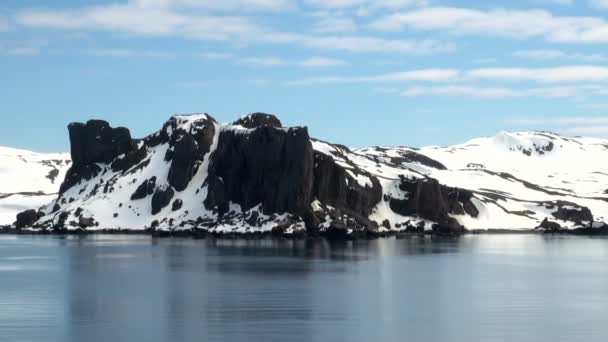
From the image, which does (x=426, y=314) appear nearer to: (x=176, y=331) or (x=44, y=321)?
(x=176, y=331)

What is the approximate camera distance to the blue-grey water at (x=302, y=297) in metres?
59.8

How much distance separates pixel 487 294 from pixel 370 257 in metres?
51.0

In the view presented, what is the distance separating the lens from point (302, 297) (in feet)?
259

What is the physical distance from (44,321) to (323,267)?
53610mm

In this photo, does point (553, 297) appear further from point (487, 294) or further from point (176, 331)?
point (176, 331)

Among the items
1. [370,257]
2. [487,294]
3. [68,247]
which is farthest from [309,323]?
[68,247]

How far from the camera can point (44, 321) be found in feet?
211

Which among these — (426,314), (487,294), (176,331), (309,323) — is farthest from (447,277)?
(176,331)

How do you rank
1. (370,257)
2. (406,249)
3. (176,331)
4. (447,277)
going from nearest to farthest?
(176,331) → (447,277) → (370,257) → (406,249)

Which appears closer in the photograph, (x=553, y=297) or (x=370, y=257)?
(x=553, y=297)

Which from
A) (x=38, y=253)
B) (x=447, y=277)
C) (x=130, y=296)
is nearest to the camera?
(x=130, y=296)

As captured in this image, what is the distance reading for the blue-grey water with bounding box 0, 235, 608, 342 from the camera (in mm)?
59812

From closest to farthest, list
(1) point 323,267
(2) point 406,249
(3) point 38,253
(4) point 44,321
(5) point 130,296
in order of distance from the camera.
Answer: (4) point 44,321 → (5) point 130,296 → (1) point 323,267 → (3) point 38,253 → (2) point 406,249

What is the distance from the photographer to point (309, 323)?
63219 millimetres
